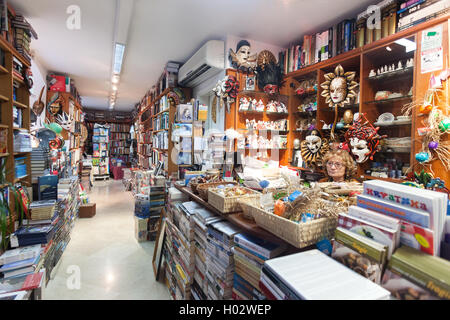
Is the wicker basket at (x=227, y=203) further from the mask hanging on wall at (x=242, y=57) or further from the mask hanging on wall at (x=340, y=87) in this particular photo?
the mask hanging on wall at (x=242, y=57)

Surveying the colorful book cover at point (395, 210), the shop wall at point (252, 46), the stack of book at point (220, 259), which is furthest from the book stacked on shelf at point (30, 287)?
the shop wall at point (252, 46)

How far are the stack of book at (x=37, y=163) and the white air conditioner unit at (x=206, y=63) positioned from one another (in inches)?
92.8

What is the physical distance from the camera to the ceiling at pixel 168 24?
99.7 inches

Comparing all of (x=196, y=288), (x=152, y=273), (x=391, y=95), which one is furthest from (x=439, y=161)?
(x=152, y=273)

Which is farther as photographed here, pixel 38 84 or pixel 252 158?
pixel 38 84

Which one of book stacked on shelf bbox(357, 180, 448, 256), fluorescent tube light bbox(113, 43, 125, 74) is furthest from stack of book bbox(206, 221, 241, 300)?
fluorescent tube light bbox(113, 43, 125, 74)

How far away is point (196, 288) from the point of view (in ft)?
5.41

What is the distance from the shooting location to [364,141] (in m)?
2.47

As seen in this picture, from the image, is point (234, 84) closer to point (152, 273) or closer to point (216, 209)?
point (216, 209)

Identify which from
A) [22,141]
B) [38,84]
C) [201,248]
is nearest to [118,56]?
[38,84]

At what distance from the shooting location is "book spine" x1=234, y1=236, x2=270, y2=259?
0.99 meters

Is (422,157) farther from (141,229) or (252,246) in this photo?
(141,229)

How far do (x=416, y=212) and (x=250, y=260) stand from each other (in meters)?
0.65

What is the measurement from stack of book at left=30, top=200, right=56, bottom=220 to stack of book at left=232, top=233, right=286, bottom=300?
7.85ft
